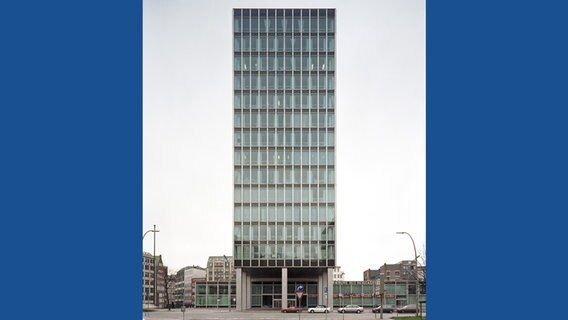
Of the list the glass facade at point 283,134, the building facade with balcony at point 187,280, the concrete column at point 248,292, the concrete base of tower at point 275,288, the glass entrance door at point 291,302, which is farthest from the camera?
the building facade with balcony at point 187,280

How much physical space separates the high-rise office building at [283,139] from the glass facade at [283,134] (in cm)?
9

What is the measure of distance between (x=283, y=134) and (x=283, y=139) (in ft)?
1.44

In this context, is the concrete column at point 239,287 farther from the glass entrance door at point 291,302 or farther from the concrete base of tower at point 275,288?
the glass entrance door at point 291,302

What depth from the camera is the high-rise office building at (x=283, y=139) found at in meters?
60.8

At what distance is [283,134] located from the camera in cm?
6200

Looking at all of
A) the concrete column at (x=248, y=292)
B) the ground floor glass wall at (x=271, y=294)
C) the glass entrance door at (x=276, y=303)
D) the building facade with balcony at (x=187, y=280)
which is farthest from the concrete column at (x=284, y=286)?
the building facade with balcony at (x=187, y=280)

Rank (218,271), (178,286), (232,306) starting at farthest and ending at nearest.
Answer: (218,271) → (178,286) → (232,306)

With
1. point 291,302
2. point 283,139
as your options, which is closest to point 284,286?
point 291,302

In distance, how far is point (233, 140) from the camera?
6203 centimetres

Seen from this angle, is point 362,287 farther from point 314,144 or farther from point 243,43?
point 243,43

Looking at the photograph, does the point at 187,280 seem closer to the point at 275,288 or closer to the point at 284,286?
the point at 275,288

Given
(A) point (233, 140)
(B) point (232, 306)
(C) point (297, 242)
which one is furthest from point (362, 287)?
(A) point (233, 140)

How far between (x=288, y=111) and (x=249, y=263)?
13629mm

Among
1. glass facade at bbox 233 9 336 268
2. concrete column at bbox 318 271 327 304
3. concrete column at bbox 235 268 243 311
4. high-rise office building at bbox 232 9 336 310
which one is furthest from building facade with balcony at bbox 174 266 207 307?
glass facade at bbox 233 9 336 268
